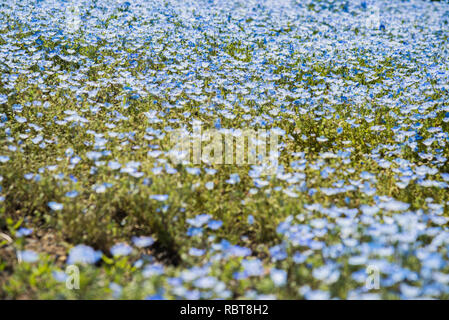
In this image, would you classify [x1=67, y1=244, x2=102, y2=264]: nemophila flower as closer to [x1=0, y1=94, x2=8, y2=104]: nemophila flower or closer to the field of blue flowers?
the field of blue flowers

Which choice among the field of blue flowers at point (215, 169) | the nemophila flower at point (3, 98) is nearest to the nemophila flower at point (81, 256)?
the field of blue flowers at point (215, 169)

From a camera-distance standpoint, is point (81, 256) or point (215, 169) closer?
point (81, 256)

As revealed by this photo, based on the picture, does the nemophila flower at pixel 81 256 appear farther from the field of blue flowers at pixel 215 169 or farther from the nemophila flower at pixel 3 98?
the nemophila flower at pixel 3 98

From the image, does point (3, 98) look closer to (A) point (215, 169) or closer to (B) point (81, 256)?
(A) point (215, 169)

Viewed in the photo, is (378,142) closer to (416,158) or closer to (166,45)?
(416,158)

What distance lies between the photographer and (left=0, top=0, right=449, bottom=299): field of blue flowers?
7.65 ft

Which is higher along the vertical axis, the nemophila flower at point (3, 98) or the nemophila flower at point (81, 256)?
the nemophila flower at point (3, 98)

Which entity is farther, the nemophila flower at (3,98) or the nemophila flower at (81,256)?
the nemophila flower at (3,98)

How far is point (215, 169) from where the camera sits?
12.1 ft

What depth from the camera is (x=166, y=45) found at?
7031 mm

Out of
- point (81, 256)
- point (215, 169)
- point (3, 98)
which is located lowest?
point (81, 256)

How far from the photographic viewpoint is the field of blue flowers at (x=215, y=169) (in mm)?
2332

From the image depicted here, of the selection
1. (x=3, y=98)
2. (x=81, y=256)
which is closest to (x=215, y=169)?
(x=81, y=256)

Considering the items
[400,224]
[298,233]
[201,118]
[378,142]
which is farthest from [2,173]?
[378,142]
